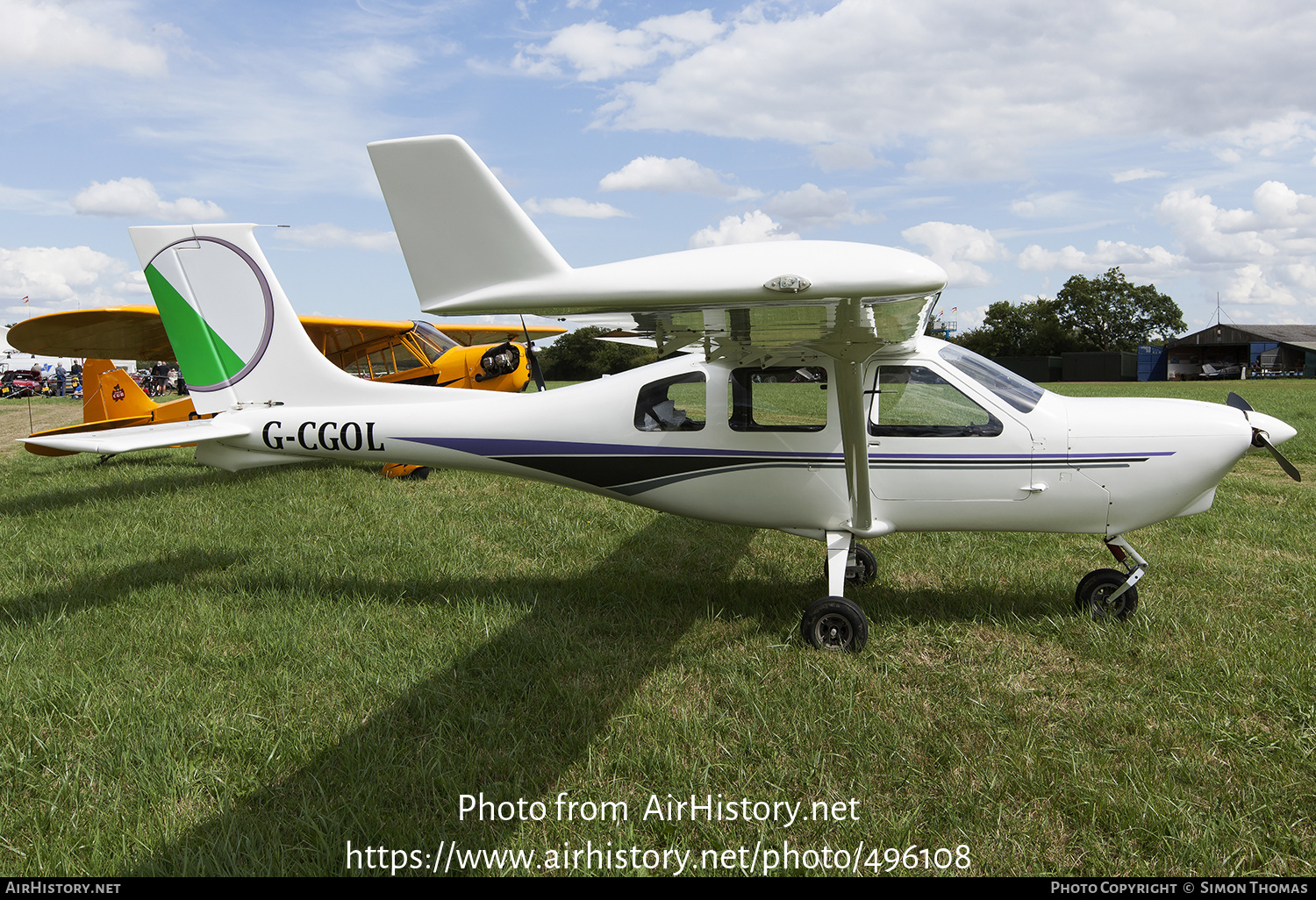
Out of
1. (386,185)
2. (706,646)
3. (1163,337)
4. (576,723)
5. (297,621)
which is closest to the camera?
(386,185)

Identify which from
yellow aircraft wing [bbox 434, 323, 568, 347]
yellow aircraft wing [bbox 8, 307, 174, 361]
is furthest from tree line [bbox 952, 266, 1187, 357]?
yellow aircraft wing [bbox 8, 307, 174, 361]

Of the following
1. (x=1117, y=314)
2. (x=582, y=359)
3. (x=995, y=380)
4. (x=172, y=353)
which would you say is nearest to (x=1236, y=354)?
(x=1117, y=314)

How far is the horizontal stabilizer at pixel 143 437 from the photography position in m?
4.78

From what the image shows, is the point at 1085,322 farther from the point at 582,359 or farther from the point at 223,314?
the point at 223,314

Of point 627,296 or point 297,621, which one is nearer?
point 627,296

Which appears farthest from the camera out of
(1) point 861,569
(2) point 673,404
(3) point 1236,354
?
(3) point 1236,354

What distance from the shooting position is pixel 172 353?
1282 centimetres

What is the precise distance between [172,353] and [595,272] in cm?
1331

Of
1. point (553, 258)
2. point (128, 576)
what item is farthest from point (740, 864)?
point (128, 576)

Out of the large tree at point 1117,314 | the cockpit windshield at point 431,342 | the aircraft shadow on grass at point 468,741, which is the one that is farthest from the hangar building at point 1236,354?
the aircraft shadow on grass at point 468,741

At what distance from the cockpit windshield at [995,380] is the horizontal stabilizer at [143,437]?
5.40 metres

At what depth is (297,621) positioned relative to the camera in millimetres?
4844
